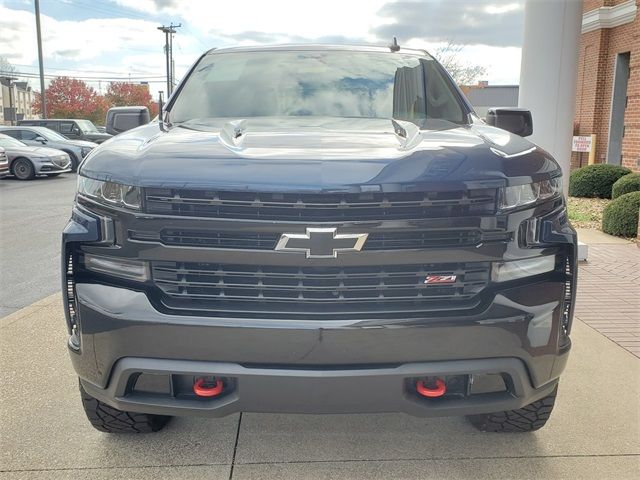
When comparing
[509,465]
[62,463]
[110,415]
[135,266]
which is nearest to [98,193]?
[135,266]

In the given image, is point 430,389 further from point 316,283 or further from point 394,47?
point 394,47

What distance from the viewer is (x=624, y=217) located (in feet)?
26.9

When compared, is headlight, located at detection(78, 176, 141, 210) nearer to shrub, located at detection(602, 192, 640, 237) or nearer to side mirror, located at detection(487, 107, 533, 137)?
side mirror, located at detection(487, 107, 533, 137)

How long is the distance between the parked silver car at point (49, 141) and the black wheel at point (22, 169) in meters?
2.34

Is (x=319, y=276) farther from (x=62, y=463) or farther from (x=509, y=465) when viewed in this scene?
(x=62, y=463)

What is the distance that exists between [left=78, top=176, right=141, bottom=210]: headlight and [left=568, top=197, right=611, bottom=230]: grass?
26.9ft

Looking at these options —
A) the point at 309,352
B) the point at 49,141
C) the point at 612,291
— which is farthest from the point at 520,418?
the point at 49,141

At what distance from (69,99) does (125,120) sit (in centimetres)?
6111

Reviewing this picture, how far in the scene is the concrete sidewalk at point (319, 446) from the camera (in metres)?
2.67

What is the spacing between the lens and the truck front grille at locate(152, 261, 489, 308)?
2162 mm

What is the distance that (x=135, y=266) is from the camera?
2193mm

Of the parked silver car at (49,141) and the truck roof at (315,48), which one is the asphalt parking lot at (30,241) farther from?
the parked silver car at (49,141)

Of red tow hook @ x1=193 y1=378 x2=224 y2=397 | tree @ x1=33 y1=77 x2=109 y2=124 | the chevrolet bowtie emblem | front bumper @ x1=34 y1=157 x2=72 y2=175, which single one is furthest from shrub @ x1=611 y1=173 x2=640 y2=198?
tree @ x1=33 y1=77 x2=109 y2=124

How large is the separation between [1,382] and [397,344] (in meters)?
2.61
